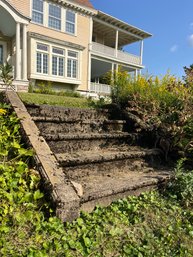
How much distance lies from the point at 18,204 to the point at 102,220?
0.70 m

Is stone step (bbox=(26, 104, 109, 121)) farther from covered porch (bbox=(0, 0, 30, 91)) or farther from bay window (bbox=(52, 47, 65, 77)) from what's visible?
bay window (bbox=(52, 47, 65, 77))

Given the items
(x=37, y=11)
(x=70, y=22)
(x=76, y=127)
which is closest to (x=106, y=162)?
(x=76, y=127)

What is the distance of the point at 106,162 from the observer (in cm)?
267

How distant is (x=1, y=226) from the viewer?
145 centimetres

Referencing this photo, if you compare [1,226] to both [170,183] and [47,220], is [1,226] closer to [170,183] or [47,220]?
[47,220]

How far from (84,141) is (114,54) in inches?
678

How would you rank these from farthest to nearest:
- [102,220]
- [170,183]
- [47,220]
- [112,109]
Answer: [112,109] < [170,183] < [102,220] < [47,220]

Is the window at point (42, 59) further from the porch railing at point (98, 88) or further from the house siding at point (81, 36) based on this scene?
the porch railing at point (98, 88)

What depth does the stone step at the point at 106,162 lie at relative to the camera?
239cm

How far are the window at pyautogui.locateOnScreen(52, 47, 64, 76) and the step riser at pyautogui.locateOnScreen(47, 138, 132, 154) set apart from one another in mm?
12659

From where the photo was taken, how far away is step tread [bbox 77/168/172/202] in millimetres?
2016

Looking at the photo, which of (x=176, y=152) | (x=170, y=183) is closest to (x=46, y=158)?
(x=170, y=183)

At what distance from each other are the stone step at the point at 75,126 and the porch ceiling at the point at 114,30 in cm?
1627

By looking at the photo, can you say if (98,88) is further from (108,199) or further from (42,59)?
(108,199)
